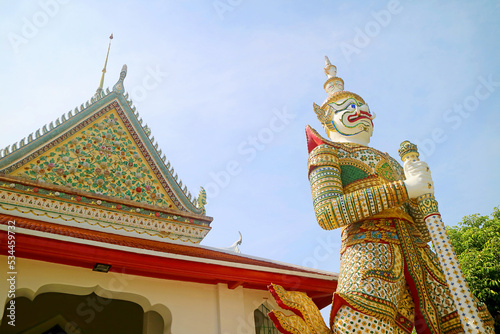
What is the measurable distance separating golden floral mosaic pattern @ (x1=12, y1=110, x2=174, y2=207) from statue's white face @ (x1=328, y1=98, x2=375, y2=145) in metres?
3.04

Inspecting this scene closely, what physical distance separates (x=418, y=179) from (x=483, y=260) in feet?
15.7

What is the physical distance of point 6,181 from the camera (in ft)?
18.2

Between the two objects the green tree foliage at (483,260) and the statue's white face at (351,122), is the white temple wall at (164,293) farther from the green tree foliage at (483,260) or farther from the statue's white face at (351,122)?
the green tree foliage at (483,260)

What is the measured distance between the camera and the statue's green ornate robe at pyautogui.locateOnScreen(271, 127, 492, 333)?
3.37 m

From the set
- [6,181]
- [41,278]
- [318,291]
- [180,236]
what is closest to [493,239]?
[318,291]

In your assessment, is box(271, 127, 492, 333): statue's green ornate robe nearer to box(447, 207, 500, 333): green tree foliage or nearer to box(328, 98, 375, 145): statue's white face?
box(328, 98, 375, 145): statue's white face

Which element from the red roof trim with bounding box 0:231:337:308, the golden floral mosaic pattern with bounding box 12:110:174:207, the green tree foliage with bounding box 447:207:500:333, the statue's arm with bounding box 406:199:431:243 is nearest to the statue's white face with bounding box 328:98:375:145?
the statue's arm with bounding box 406:199:431:243

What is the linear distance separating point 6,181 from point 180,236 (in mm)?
2400

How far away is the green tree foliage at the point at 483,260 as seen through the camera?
709cm

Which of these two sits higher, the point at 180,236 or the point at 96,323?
the point at 180,236

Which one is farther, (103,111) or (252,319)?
(103,111)

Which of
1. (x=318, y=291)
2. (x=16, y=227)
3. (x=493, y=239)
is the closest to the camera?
(x=16, y=227)

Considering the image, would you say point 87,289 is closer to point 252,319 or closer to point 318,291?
point 252,319

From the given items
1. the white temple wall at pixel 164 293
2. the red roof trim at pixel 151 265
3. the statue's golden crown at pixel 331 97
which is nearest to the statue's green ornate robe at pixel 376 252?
the statue's golden crown at pixel 331 97
